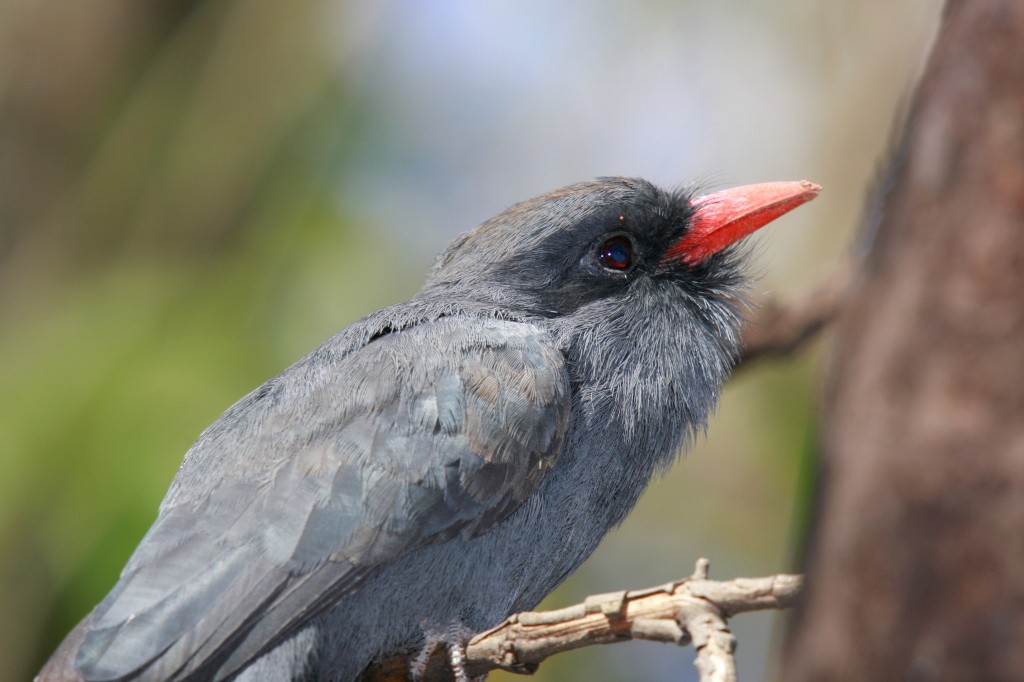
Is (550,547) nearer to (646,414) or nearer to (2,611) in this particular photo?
(646,414)

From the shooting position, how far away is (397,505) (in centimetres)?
367

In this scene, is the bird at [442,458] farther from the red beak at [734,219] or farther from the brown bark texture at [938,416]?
the brown bark texture at [938,416]

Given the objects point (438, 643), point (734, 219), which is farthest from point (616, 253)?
point (438, 643)

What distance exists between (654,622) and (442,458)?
122 centimetres

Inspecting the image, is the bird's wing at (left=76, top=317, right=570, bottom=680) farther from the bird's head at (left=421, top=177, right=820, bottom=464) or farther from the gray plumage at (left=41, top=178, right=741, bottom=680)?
the bird's head at (left=421, top=177, right=820, bottom=464)

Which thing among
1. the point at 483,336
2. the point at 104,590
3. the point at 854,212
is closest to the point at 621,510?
the point at 483,336

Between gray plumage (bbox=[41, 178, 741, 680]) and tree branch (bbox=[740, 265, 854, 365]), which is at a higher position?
tree branch (bbox=[740, 265, 854, 365])

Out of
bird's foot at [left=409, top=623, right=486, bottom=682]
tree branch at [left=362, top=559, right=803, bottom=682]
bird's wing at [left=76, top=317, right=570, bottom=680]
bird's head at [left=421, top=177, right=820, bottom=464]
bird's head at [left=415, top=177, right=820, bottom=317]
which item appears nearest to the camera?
tree branch at [left=362, top=559, right=803, bottom=682]

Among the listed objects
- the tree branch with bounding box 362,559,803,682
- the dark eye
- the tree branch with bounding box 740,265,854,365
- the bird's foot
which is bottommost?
the bird's foot

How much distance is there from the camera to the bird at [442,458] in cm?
353

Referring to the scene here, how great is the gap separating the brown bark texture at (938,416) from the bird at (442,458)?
2.07 metres

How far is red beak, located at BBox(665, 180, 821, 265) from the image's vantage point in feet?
15.4

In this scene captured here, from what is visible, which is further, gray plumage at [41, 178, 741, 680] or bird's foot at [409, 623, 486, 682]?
bird's foot at [409, 623, 486, 682]

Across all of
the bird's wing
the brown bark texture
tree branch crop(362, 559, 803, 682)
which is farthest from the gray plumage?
the brown bark texture
